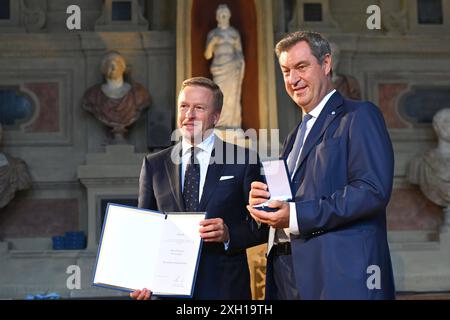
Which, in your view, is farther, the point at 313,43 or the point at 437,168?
the point at 437,168

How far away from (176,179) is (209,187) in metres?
0.12

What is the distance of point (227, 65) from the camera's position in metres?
8.24

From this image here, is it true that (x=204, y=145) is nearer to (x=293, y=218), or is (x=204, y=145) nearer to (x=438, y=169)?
(x=293, y=218)

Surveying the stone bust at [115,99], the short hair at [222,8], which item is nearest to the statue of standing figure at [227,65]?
the short hair at [222,8]

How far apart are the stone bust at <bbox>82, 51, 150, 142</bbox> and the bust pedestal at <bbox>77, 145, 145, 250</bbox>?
0.88ft

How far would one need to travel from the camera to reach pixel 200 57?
8.52m

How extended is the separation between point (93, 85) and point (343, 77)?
284cm

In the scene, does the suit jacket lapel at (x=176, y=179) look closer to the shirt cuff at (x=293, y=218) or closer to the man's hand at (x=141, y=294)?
the man's hand at (x=141, y=294)

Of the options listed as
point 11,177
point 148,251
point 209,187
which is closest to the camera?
point 148,251

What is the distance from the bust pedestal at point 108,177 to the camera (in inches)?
320

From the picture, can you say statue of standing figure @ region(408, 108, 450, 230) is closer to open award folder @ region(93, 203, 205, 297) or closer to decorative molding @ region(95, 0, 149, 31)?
decorative molding @ region(95, 0, 149, 31)

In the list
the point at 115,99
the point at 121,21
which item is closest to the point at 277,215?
the point at 115,99

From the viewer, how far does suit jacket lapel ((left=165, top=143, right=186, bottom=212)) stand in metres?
2.67
